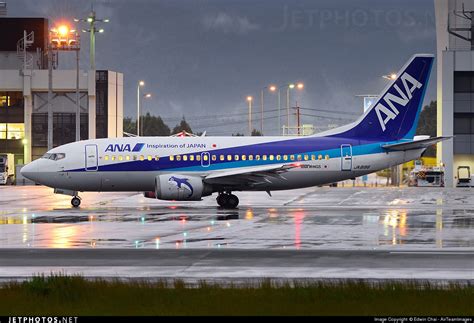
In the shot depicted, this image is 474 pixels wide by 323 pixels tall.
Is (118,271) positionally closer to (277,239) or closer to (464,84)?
(277,239)

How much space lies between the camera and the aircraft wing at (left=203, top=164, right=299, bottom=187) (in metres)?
47.2

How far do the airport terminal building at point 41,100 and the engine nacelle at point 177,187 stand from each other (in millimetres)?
53805

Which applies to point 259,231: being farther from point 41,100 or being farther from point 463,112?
point 41,100

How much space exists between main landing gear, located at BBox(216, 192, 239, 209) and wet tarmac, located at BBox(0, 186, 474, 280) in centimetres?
86

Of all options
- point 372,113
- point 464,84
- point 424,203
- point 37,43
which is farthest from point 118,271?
point 37,43

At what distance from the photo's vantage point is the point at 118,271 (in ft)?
74.9

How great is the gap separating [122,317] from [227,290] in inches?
152

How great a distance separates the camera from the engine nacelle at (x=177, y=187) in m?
46.1

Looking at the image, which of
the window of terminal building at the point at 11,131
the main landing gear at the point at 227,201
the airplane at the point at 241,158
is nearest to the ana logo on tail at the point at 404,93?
the airplane at the point at 241,158

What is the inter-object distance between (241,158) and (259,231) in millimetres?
14706

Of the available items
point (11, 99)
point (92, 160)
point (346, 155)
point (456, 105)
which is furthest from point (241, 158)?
point (11, 99)

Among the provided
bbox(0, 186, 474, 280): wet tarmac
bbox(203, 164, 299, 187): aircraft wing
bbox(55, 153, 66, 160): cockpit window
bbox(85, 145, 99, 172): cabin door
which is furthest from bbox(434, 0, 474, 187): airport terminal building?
bbox(55, 153, 66, 160): cockpit window

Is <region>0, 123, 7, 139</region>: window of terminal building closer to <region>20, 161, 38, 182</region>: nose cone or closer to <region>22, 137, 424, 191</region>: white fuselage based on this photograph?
<region>22, 137, 424, 191</region>: white fuselage

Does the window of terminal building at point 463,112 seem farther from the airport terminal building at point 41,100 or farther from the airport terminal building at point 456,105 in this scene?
the airport terminal building at point 41,100
